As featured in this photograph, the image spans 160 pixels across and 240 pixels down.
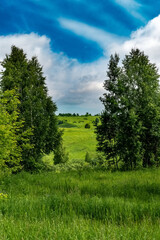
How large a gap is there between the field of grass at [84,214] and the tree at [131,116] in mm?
8470

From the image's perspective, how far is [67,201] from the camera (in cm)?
671

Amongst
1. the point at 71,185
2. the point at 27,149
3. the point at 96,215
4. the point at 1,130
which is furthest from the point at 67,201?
the point at 27,149

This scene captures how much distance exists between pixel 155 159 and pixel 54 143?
13.4 metres

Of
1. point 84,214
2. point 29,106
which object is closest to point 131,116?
point 29,106

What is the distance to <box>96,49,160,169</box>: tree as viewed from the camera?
18.0 meters

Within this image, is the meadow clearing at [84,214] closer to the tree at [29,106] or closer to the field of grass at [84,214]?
the field of grass at [84,214]

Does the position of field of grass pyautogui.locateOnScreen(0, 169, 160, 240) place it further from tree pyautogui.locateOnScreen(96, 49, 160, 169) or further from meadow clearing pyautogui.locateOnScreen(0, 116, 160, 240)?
tree pyautogui.locateOnScreen(96, 49, 160, 169)

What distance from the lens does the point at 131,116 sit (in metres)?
17.3

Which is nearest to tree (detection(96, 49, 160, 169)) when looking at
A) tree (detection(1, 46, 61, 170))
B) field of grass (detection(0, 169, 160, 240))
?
tree (detection(1, 46, 61, 170))

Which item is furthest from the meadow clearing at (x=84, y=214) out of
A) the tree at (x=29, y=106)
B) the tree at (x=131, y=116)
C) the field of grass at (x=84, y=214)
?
the tree at (x=131, y=116)

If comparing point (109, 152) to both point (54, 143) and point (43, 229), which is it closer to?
point (54, 143)

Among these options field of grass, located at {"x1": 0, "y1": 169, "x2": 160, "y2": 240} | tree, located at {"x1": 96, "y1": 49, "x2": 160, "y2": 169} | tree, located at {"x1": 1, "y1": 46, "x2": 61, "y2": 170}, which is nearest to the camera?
field of grass, located at {"x1": 0, "y1": 169, "x2": 160, "y2": 240}

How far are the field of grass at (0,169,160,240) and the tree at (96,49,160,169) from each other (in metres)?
8.47

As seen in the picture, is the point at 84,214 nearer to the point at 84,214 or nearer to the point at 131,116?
the point at 84,214
